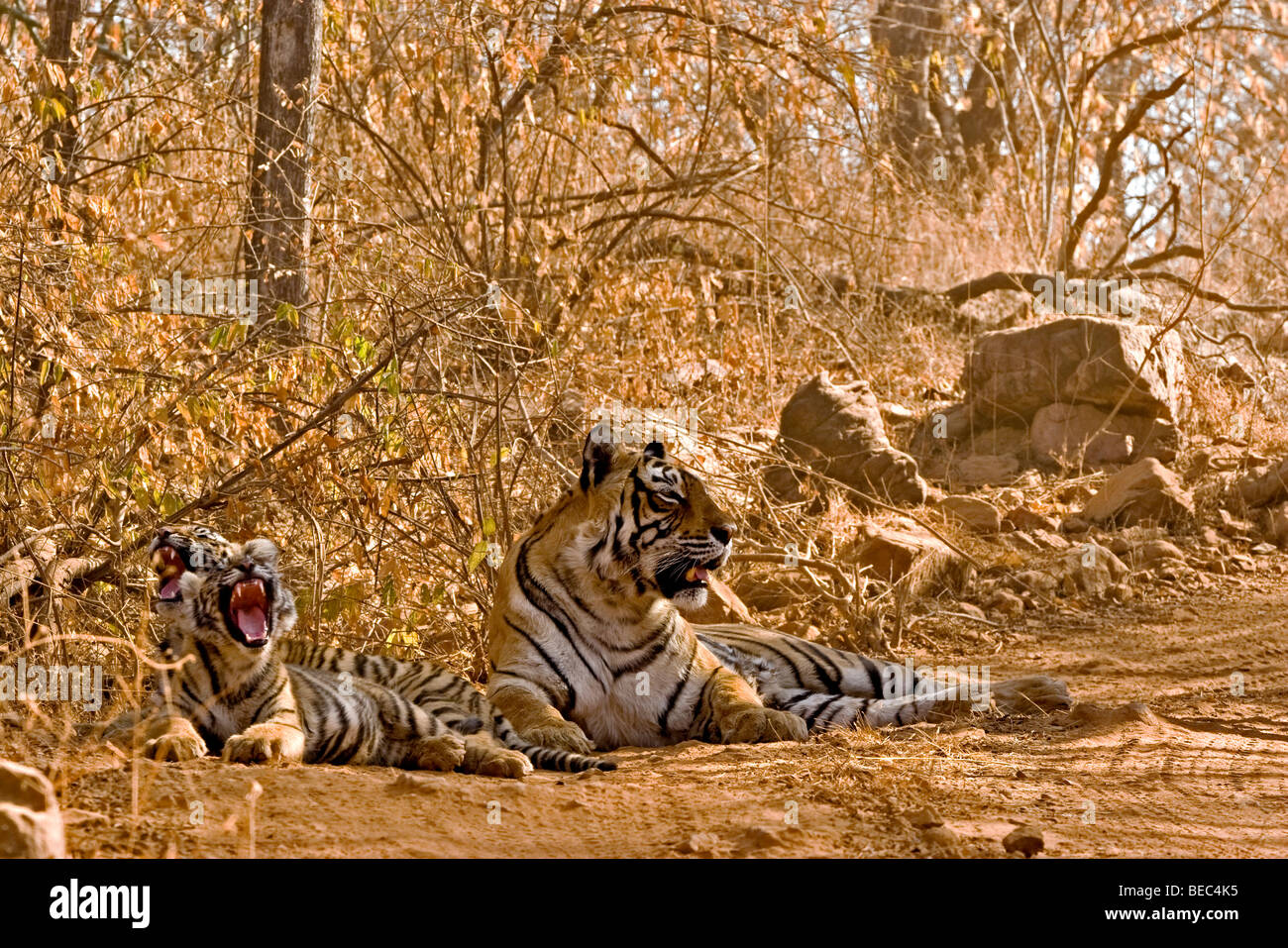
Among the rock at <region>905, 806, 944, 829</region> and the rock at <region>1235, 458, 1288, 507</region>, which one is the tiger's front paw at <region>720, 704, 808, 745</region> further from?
the rock at <region>1235, 458, 1288, 507</region>

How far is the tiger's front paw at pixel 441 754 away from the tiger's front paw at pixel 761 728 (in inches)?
46.0

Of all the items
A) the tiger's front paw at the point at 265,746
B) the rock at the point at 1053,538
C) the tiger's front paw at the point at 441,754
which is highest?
the rock at the point at 1053,538

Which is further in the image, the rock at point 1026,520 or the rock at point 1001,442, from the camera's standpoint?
the rock at point 1001,442

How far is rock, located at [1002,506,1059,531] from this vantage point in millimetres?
9625

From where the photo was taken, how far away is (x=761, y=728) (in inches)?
220

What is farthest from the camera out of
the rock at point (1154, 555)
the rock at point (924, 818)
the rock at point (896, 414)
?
the rock at point (896, 414)

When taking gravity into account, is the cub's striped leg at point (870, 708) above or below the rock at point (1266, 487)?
below

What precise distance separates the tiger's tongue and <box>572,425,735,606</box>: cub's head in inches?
62.1

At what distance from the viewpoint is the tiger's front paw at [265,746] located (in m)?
4.43

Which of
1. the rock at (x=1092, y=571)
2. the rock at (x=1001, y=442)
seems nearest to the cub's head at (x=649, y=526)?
the rock at (x=1092, y=571)

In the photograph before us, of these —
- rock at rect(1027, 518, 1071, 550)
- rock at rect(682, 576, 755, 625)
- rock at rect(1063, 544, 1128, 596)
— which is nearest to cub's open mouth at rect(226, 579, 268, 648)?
rock at rect(682, 576, 755, 625)

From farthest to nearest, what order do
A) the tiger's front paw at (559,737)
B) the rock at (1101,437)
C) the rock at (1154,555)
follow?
the rock at (1101,437)
the rock at (1154,555)
the tiger's front paw at (559,737)

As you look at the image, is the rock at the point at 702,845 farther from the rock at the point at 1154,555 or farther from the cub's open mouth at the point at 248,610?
the rock at the point at 1154,555
